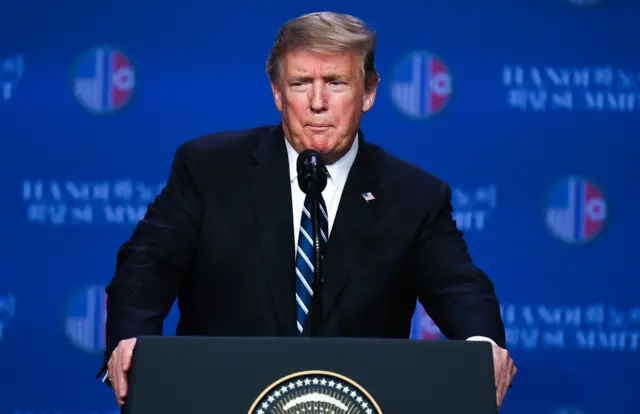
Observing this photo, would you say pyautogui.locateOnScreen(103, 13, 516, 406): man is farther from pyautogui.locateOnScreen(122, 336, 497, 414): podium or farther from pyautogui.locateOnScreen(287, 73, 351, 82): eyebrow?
pyautogui.locateOnScreen(122, 336, 497, 414): podium

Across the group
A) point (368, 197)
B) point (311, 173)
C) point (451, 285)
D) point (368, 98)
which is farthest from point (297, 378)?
point (368, 98)

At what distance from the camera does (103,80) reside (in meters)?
3.68

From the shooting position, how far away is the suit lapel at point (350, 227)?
2.23m

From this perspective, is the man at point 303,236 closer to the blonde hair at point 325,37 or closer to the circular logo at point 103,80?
the blonde hair at point 325,37

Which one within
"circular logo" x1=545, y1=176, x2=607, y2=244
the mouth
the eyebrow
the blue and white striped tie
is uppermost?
the eyebrow

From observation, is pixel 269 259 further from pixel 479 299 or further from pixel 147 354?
pixel 147 354

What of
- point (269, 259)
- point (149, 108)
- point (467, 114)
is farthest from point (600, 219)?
point (269, 259)

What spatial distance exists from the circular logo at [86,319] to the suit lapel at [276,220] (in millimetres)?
1418

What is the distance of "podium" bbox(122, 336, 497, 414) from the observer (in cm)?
160

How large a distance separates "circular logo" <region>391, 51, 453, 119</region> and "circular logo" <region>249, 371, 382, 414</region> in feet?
7.40

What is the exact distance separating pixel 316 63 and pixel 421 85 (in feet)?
4.97

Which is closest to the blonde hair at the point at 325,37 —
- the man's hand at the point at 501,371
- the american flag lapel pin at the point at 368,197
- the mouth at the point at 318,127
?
the mouth at the point at 318,127

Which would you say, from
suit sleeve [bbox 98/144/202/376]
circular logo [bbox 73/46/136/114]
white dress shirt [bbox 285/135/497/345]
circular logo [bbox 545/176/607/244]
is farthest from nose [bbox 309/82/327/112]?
circular logo [bbox 545/176/607/244]

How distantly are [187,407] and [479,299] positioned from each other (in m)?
0.83
